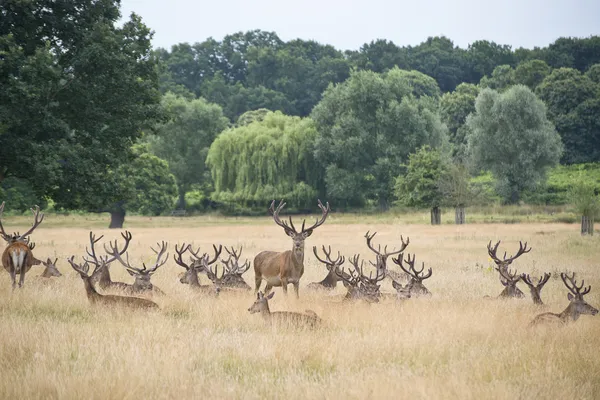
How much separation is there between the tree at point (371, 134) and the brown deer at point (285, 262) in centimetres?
3659

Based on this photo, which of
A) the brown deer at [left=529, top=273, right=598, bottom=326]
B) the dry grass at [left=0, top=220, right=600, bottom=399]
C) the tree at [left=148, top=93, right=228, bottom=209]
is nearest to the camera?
the dry grass at [left=0, top=220, right=600, bottom=399]

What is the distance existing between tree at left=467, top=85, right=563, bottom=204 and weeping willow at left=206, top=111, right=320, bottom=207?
12615 millimetres

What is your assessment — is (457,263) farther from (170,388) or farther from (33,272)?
(170,388)

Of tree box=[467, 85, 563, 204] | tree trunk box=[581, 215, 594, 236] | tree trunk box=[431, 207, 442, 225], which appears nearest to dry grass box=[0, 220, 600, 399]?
tree trunk box=[581, 215, 594, 236]

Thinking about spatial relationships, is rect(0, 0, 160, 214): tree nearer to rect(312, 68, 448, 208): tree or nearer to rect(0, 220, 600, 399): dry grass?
rect(0, 220, 600, 399): dry grass

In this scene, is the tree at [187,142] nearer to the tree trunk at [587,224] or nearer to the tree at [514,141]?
the tree at [514,141]

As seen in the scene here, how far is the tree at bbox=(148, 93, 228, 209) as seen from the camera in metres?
58.8

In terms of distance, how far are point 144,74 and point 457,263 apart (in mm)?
9522

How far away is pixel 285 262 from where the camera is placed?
1116 centimetres

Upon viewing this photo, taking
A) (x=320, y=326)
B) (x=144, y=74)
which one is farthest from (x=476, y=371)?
(x=144, y=74)

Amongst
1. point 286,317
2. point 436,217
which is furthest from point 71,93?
point 436,217

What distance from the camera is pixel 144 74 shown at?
19078 mm

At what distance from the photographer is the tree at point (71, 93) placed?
16156 millimetres

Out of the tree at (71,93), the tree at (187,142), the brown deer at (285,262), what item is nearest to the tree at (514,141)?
the tree at (187,142)
